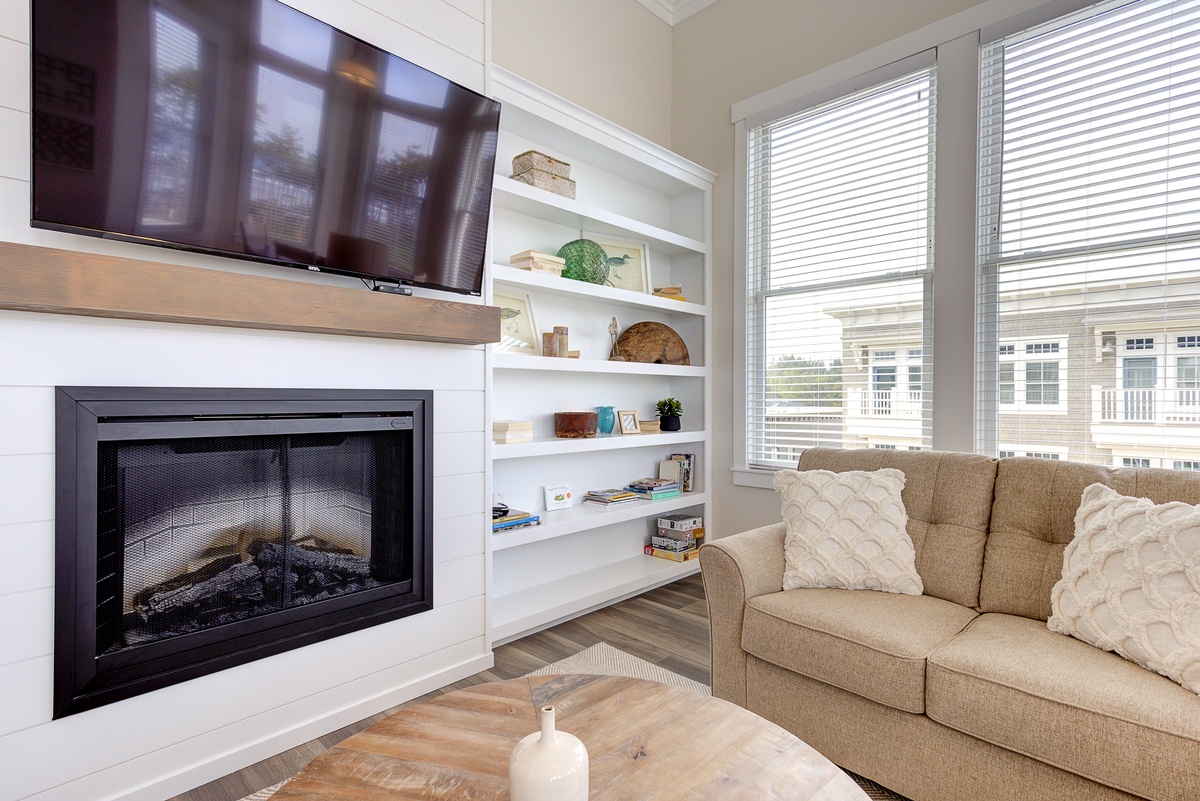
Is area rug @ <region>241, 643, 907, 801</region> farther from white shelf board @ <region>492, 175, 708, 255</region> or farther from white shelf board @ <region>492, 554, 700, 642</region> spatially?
white shelf board @ <region>492, 175, 708, 255</region>

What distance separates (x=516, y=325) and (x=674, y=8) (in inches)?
96.2

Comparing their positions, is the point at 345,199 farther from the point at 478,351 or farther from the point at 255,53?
the point at 478,351

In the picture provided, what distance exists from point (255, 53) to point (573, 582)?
2.49 m

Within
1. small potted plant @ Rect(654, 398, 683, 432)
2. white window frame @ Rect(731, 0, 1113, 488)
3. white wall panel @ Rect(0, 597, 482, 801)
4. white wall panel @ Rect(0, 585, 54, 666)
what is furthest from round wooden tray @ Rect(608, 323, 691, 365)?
white wall panel @ Rect(0, 585, 54, 666)

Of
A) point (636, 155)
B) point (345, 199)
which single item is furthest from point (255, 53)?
point (636, 155)

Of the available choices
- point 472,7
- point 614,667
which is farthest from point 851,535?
point 472,7

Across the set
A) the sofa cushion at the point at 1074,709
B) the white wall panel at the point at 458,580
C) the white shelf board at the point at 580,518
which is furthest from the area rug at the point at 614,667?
the sofa cushion at the point at 1074,709

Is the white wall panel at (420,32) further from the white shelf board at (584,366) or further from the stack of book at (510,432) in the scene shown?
the stack of book at (510,432)

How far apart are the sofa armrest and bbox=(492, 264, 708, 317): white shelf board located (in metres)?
1.38

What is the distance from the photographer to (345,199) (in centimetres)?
194

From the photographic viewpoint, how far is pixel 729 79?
3607 millimetres

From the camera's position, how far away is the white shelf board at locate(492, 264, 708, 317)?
103 inches

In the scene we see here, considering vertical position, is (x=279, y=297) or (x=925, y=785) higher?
(x=279, y=297)

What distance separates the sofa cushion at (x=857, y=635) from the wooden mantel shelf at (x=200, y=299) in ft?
4.64
